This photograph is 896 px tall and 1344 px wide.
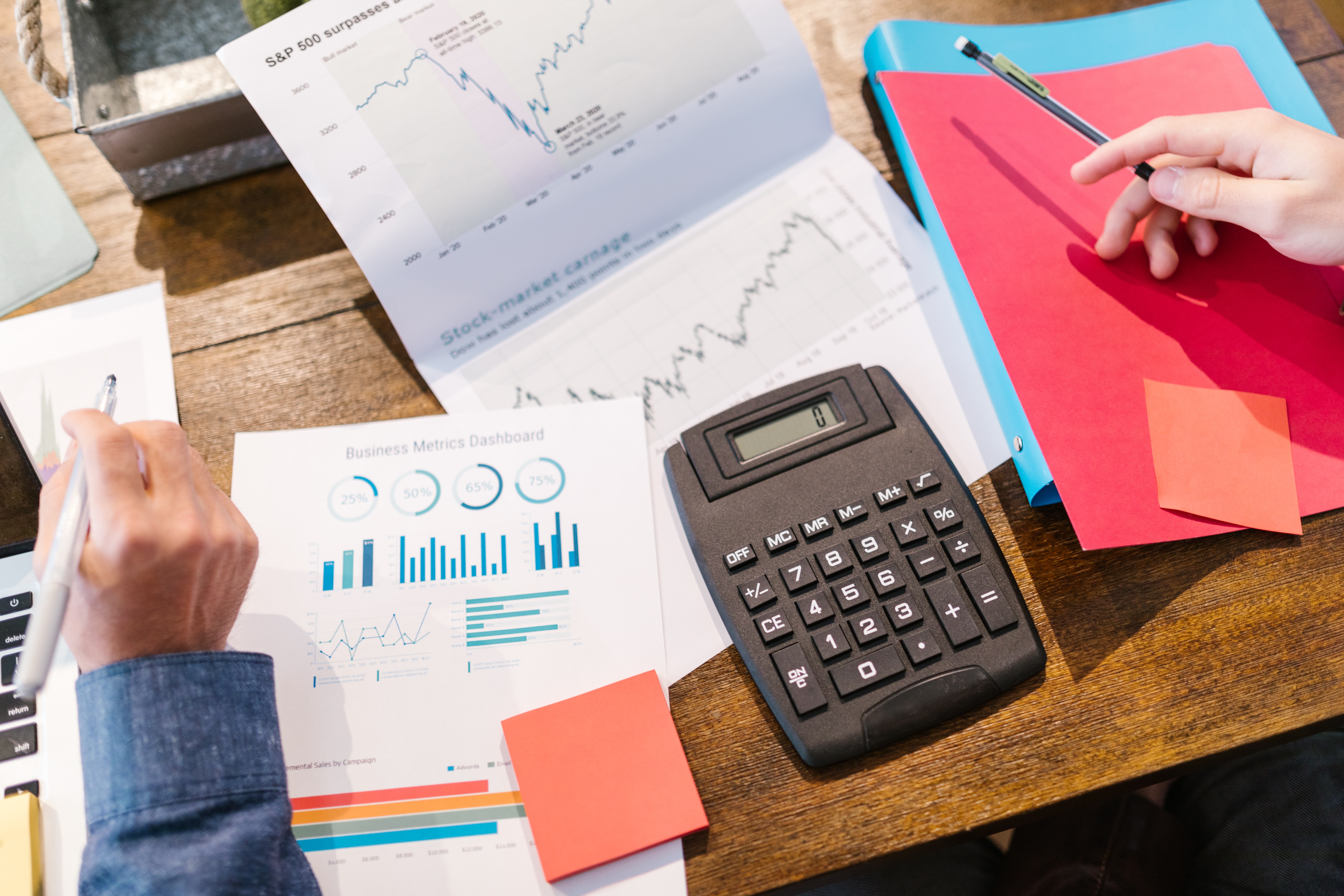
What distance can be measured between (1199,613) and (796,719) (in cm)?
28

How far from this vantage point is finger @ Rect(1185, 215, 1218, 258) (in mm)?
582

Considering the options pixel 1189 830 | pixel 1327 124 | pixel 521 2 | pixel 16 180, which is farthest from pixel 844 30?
pixel 1189 830

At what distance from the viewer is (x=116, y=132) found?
58cm

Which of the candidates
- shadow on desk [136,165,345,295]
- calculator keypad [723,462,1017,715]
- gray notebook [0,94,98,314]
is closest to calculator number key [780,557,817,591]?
calculator keypad [723,462,1017,715]

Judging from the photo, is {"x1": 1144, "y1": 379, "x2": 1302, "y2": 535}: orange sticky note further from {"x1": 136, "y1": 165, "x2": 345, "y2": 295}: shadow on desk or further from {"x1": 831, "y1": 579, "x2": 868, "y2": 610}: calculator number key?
{"x1": 136, "y1": 165, "x2": 345, "y2": 295}: shadow on desk

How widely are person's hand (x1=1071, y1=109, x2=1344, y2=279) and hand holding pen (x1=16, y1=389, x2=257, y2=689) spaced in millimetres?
626

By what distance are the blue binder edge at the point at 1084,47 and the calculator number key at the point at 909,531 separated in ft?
0.59

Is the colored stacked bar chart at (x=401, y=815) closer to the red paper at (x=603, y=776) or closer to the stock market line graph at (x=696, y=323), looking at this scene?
the red paper at (x=603, y=776)

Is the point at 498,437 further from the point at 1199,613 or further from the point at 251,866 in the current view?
the point at 1199,613

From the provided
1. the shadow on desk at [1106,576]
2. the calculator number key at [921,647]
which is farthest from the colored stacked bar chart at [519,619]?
the shadow on desk at [1106,576]

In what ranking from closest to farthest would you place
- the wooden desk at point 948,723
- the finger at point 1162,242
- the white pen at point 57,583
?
1. the white pen at point 57,583
2. the wooden desk at point 948,723
3. the finger at point 1162,242

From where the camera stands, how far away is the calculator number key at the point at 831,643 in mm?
487

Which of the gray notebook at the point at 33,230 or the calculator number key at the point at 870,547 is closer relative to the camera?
the calculator number key at the point at 870,547

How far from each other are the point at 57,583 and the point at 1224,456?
2.26 ft
